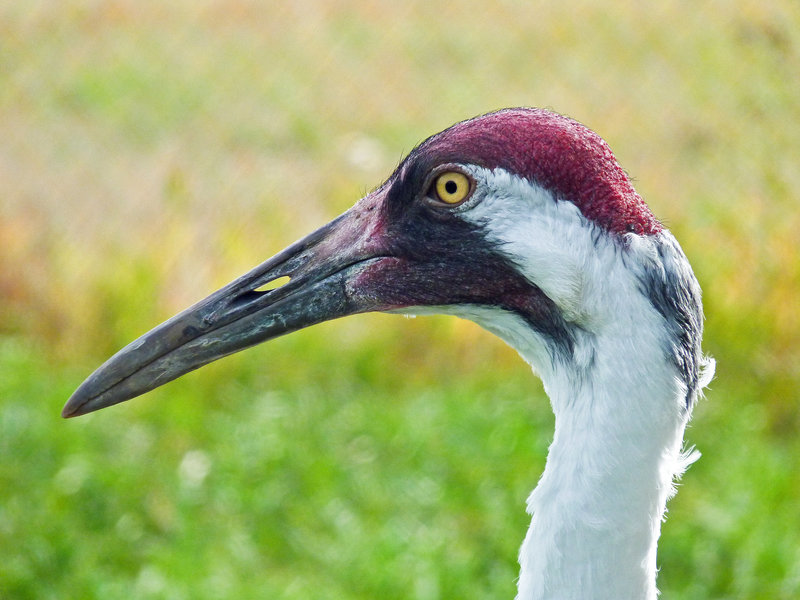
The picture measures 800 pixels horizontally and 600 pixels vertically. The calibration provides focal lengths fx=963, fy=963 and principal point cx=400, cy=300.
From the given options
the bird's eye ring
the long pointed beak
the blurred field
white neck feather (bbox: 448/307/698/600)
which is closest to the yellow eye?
the bird's eye ring

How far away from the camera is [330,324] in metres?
5.23

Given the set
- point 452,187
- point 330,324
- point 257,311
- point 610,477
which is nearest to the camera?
point 610,477

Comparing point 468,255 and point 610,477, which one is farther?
point 468,255

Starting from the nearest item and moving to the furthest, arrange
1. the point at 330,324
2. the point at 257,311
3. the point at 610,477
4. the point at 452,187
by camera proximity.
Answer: the point at 610,477, the point at 452,187, the point at 257,311, the point at 330,324

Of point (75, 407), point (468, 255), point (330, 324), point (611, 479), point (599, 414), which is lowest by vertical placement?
point (75, 407)

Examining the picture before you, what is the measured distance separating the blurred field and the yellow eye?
2.06 meters

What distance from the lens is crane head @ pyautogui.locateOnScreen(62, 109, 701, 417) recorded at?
1840 millimetres

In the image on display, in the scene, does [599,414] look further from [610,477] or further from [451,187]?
[451,187]

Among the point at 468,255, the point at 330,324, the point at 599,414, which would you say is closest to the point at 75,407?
the point at 468,255

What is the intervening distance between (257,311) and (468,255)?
0.49 meters

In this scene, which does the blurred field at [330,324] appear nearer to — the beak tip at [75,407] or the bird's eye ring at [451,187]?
the beak tip at [75,407]

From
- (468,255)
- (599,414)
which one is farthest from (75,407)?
(599,414)

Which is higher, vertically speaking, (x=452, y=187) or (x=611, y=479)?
(x=452, y=187)

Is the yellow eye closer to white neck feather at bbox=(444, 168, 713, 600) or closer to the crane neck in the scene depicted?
white neck feather at bbox=(444, 168, 713, 600)
